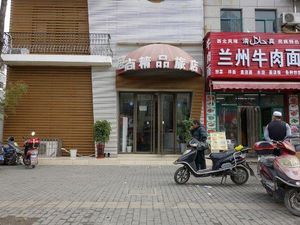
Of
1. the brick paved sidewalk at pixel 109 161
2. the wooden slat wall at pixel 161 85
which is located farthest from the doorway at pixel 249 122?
the wooden slat wall at pixel 161 85

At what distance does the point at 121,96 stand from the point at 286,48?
7638mm

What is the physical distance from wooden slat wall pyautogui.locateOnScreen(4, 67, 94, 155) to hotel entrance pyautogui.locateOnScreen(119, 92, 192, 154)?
1585mm

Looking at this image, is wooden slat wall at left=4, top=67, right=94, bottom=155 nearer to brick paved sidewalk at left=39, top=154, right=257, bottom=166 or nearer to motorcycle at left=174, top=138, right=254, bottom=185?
brick paved sidewalk at left=39, top=154, right=257, bottom=166

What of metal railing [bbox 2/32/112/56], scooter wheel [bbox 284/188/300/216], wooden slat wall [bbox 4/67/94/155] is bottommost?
scooter wheel [bbox 284/188/300/216]

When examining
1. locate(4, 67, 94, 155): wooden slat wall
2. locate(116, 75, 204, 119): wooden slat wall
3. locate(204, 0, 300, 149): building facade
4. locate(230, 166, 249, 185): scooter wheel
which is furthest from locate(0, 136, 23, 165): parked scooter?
locate(230, 166, 249, 185): scooter wheel

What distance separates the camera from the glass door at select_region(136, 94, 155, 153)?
18288mm

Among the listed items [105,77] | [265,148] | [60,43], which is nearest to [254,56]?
[105,77]

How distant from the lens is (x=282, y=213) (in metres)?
7.18

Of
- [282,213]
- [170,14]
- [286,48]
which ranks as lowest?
[282,213]

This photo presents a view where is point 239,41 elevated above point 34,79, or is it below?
above

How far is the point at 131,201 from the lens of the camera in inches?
322

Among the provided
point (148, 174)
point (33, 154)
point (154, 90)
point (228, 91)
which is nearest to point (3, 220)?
point (148, 174)

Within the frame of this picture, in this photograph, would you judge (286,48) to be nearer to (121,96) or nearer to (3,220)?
(121,96)

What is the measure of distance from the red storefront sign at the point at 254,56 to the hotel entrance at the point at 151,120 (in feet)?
7.73
